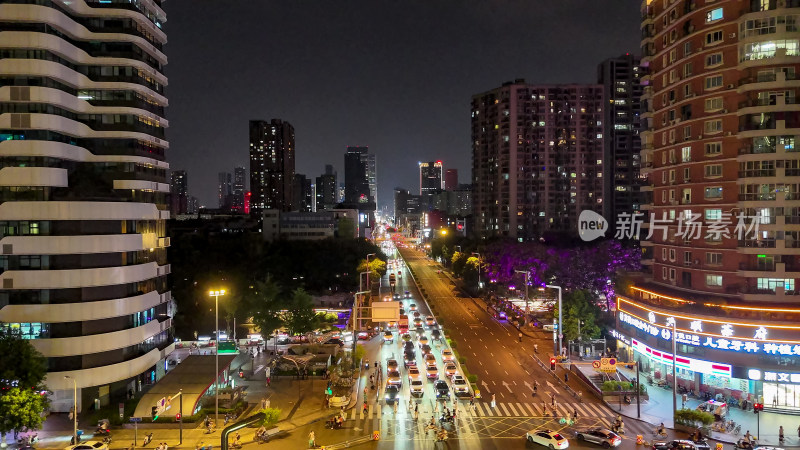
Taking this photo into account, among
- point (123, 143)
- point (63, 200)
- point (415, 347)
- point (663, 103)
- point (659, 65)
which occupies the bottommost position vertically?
point (415, 347)

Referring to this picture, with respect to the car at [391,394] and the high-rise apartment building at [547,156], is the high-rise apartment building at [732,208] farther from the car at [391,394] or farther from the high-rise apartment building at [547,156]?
the high-rise apartment building at [547,156]

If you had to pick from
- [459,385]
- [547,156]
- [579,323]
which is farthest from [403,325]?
[547,156]

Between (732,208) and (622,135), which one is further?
(622,135)

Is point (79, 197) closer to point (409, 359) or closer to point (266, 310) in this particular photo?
point (266, 310)

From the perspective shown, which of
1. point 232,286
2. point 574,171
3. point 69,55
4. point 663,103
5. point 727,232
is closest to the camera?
point 69,55

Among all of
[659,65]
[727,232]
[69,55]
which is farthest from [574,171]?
[69,55]

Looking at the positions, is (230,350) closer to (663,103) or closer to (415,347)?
(415,347)

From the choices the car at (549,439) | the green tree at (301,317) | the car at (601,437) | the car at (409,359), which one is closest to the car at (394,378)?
the car at (409,359)
